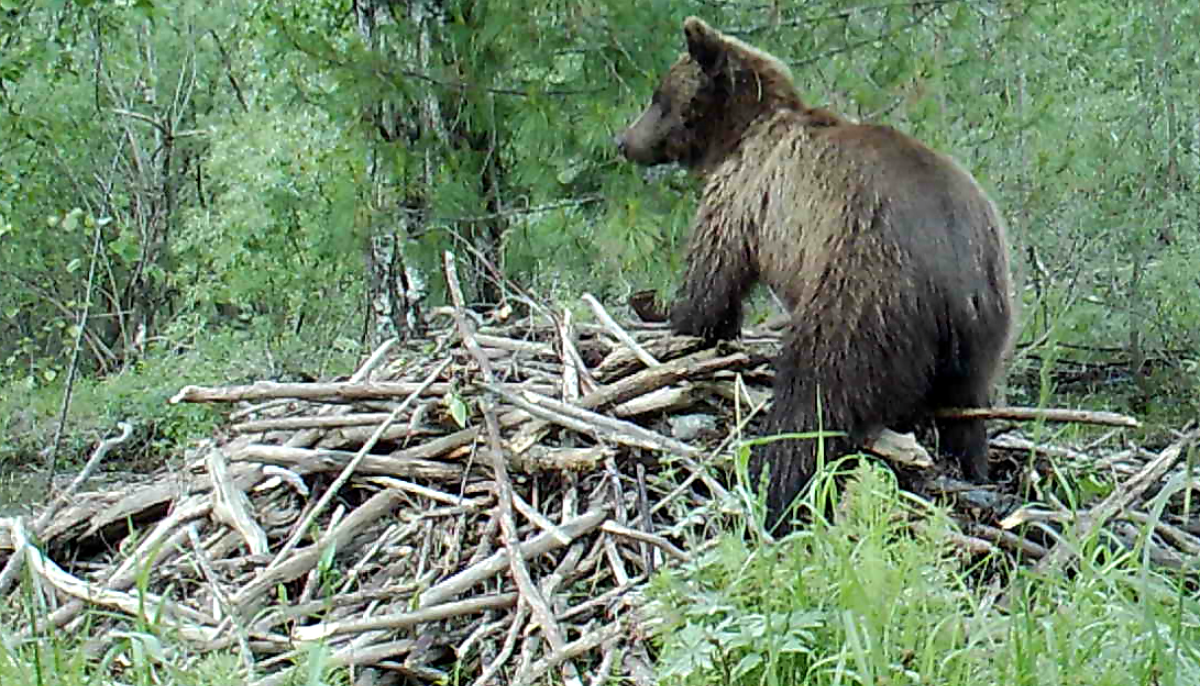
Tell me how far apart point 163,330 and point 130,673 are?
15597mm

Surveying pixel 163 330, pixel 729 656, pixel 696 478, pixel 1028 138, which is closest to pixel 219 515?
pixel 696 478

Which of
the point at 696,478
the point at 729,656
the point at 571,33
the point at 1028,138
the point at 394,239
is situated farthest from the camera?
the point at 1028,138

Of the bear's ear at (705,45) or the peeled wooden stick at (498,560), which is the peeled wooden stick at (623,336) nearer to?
the peeled wooden stick at (498,560)

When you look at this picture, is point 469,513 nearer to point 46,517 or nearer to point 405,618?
point 405,618

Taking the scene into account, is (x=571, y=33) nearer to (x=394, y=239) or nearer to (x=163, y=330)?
(x=394, y=239)

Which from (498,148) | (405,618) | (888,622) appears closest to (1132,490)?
(888,622)

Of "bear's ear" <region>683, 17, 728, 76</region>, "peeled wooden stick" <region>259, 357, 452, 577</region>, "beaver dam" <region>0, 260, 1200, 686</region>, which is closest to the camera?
"beaver dam" <region>0, 260, 1200, 686</region>

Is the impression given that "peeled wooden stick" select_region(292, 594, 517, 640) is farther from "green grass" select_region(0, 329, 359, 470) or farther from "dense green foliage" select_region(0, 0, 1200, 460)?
"green grass" select_region(0, 329, 359, 470)

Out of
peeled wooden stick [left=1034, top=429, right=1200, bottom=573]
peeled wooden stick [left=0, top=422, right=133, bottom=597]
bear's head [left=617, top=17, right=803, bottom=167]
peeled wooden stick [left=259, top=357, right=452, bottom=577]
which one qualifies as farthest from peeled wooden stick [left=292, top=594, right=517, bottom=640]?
bear's head [left=617, top=17, right=803, bottom=167]

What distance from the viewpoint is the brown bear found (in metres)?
4.34

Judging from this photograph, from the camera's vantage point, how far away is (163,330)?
60.1ft

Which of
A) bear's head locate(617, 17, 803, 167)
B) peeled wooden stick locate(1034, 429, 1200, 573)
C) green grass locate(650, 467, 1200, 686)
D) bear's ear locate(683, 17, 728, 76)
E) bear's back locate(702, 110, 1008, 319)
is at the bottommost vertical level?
peeled wooden stick locate(1034, 429, 1200, 573)

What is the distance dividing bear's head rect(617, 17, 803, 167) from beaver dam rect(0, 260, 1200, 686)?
1.11 meters

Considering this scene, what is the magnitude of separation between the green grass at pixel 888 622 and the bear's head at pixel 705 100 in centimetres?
272
